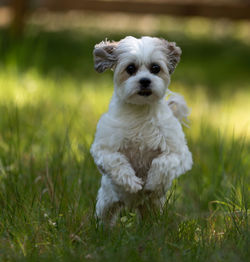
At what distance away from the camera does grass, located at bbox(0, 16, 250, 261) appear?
2.95 meters

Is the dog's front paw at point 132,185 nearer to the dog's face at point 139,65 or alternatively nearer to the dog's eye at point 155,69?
the dog's face at point 139,65

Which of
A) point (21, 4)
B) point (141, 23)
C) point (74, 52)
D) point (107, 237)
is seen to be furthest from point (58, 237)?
point (141, 23)

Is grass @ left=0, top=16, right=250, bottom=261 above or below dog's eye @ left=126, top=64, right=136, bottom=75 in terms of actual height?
below

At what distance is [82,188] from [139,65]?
115 centimetres

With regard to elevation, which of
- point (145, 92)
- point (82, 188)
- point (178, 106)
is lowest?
point (82, 188)

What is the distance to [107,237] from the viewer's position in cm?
310

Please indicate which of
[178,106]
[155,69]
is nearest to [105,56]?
[155,69]

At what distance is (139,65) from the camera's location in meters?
3.47

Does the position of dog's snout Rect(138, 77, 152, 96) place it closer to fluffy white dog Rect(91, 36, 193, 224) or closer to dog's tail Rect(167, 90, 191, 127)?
fluffy white dog Rect(91, 36, 193, 224)

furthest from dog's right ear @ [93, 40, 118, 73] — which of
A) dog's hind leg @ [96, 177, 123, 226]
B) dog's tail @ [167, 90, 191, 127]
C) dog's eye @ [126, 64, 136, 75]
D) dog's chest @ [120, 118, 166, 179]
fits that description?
dog's hind leg @ [96, 177, 123, 226]

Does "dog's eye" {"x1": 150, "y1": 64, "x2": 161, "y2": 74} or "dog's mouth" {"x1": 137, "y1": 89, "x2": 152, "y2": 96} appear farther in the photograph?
"dog's eye" {"x1": 150, "y1": 64, "x2": 161, "y2": 74}

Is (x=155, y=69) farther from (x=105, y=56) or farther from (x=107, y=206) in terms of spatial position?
(x=107, y=206)

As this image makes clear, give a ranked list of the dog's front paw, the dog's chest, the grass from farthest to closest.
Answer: the dog's chest < the dog's front paw < the grass

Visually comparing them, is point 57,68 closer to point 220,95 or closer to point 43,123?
point 220,95
